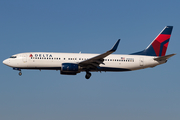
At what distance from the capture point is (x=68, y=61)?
153 feet

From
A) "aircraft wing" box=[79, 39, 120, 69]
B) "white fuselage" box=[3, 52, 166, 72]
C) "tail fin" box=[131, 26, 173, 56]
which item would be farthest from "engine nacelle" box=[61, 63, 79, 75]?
"tail fin" box=[131, 26, 173, 56]

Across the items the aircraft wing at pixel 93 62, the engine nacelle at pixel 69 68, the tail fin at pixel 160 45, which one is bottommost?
the engine nacelle at pixel 69 68

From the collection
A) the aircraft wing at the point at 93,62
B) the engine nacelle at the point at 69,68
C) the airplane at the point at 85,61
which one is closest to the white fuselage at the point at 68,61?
the airplane at the point at 85,61

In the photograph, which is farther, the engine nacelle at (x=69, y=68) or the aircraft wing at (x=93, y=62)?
the engine nacelle at (x=69, y=68)

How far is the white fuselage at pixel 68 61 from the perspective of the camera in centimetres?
4578

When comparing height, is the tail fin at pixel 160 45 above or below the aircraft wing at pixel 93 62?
above

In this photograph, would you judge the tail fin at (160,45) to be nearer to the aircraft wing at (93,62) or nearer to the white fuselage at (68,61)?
the white fuselage at (68,61)

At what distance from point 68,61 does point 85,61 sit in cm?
302

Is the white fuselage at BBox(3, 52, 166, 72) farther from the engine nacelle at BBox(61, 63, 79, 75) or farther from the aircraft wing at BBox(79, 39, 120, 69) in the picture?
the engine nacelle at BBox(61, 63, 79, 75)

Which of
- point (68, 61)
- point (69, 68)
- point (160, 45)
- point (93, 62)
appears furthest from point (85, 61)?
point (160, 45)

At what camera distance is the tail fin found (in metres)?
51.1

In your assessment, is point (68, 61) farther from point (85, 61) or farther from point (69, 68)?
point (85, 61)

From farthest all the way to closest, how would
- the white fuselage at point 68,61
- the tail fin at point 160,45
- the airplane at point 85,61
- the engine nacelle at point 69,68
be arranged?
the tail fin at point 160,45 → the white fuselage at point 68,61 → the airplane at point 85,61 → the engine nacelle at point 69,68

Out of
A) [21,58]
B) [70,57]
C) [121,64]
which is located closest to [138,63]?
[121,64]
